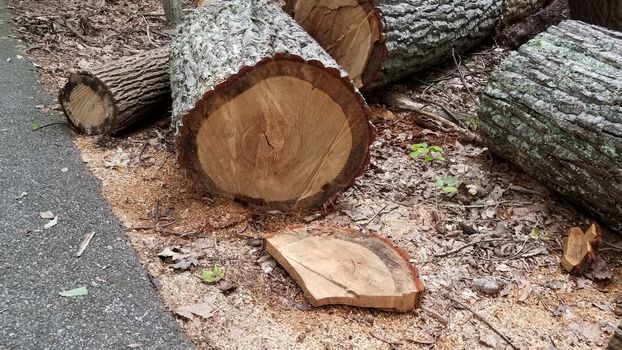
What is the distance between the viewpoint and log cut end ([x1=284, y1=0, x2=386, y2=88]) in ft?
13.1

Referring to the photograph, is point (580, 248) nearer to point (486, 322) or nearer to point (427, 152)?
point (486, 322)

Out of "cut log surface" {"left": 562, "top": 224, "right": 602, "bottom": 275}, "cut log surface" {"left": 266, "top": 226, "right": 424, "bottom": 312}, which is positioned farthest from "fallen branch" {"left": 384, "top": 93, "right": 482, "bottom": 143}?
"cut log surface" {"left": 266, "top": 226, "right": 424, "bottom": 312}

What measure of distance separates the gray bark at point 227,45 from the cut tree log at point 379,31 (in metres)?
0.59

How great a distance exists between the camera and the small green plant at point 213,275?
8.61 ft

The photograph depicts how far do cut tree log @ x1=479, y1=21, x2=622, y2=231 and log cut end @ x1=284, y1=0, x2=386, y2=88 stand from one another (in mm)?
936

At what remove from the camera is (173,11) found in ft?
18.1

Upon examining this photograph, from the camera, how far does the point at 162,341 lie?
231cm

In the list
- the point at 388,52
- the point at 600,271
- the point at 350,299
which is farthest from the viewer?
the point at 388,52

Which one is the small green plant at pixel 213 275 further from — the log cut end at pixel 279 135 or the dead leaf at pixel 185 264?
the log cut end at pixel 279 135

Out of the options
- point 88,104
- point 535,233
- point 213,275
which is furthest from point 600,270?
point 88,104

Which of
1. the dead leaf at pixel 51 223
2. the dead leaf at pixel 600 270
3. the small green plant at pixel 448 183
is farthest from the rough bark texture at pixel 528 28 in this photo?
the dead leaf at pixel 51 223

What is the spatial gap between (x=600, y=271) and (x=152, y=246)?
7.26 feet

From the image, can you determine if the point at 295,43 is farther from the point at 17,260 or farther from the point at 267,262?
the point at 17,260

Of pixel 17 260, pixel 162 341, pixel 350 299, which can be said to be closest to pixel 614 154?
pixel 350 299
